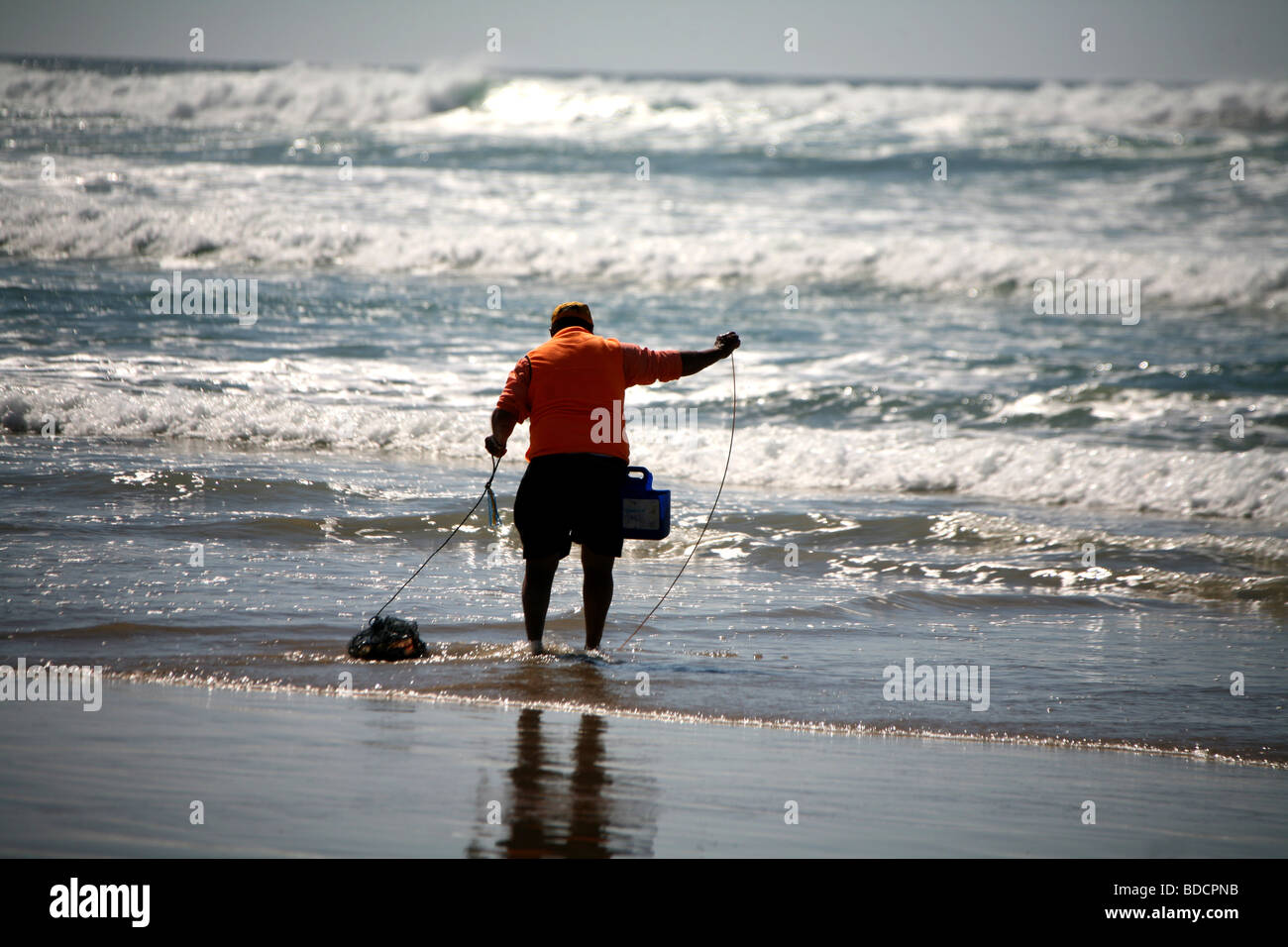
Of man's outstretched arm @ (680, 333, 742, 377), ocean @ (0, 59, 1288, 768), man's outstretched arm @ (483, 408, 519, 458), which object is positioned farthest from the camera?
ocean @ (0, 59, 1288, 768)

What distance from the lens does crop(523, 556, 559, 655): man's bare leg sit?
18.3 ft

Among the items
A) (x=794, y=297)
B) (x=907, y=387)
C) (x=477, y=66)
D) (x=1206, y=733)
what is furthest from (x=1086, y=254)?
(x=477, y=66)

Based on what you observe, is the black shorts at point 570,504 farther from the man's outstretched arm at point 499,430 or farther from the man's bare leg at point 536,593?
the man's outstretched arm at point 499,430

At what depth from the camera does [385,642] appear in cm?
544

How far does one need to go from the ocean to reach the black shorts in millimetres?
538

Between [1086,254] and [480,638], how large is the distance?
16516 millimetres

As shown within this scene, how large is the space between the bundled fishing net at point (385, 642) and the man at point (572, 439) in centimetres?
54

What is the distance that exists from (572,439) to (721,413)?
279 inches

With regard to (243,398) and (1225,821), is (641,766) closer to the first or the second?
(1225,821)

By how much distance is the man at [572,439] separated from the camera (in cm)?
543

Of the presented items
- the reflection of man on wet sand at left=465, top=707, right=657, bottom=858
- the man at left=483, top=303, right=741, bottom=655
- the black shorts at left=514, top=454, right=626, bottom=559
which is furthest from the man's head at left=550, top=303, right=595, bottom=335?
the reflection of man on wet sand at left=465, top=707, right=657, bottom=858

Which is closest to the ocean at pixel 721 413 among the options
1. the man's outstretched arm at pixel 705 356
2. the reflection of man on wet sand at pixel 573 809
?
the reflection of man on wet sand at pixel 573 809

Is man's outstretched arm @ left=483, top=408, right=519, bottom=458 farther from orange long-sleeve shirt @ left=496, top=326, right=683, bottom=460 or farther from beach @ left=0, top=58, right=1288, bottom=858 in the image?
beach @ left=0, top=58, right=1288, bottom=858
